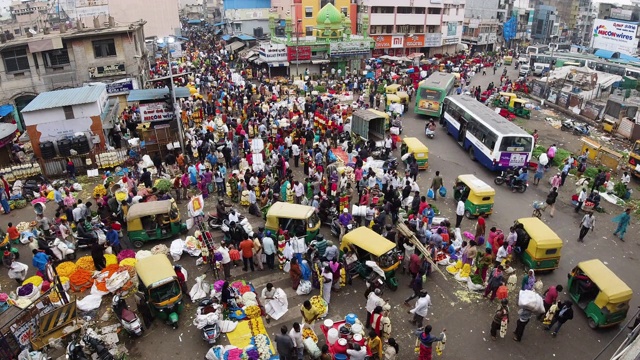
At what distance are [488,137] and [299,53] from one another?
2452 centimetres

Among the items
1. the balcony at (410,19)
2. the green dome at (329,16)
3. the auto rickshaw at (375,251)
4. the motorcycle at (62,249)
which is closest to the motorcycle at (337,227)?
the auto rickshaw at (375,251)

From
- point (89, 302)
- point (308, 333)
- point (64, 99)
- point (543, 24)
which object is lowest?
point (89, 302)

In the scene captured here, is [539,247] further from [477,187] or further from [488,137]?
[488,137]

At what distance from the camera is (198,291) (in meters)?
12.1

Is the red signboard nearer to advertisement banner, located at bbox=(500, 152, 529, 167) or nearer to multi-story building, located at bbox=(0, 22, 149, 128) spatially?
multi-story building, located at bbox=(0, 22, 149, 128)

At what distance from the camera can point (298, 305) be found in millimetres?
11898

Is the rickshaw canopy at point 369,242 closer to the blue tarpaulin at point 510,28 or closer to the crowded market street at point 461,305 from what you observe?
the crowded market street at point 461,305

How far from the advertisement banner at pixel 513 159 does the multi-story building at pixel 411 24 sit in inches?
1365

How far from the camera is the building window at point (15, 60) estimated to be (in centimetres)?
2650

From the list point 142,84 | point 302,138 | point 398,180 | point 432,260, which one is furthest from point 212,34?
point 432,260

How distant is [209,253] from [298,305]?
11.1 ft

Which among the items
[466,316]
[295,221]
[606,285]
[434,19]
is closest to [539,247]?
[606,285]

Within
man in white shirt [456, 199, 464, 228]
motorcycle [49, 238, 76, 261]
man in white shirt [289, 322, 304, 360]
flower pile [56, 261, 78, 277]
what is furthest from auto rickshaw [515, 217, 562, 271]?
motorcycle [49, 238, 76, 261]

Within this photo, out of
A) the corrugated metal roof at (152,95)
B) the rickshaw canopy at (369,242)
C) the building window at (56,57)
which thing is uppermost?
the building window at (56,57)
